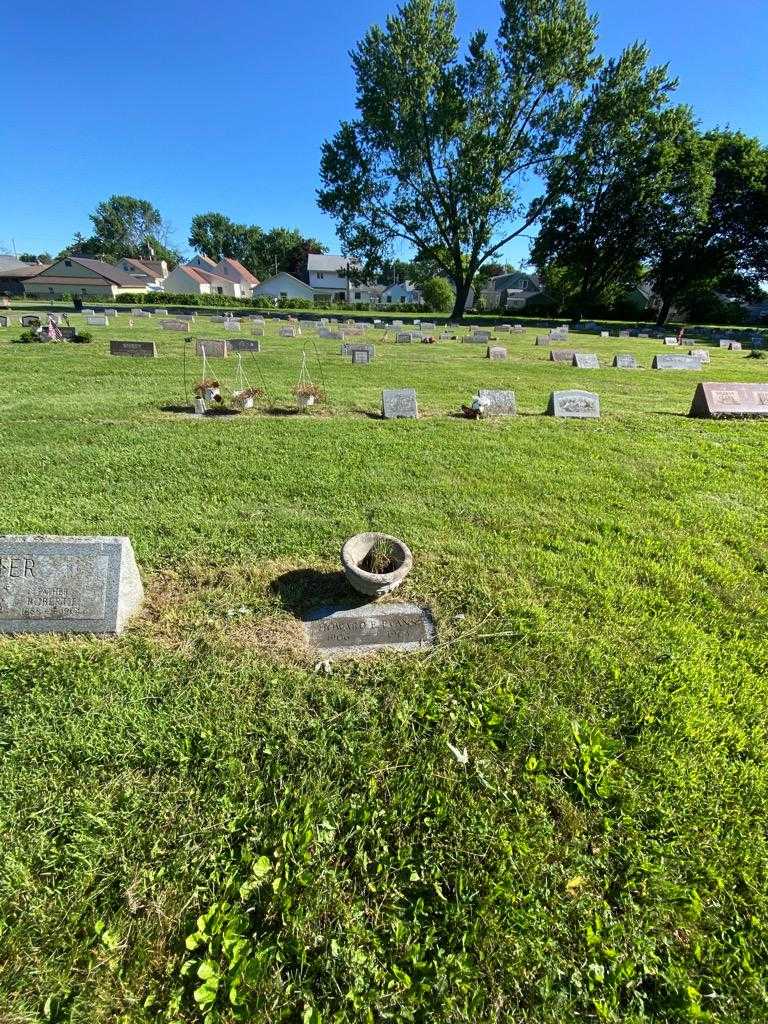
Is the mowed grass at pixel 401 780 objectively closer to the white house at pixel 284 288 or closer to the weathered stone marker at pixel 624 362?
the weathered stone marker at pixel 624 362

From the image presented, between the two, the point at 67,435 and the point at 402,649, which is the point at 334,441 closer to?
the point at 67,435

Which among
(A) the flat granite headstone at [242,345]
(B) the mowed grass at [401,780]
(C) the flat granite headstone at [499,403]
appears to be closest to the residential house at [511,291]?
(A) the flat granite headstone at [242,345]

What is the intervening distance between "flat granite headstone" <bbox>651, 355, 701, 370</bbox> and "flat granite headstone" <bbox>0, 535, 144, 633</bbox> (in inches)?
689

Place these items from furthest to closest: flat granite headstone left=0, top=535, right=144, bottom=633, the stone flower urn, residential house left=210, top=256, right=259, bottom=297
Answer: residential house left=210, top=256, right=259, bottom=297 → the stone flower urn → flat granite headstone left=0, top=535, right=144, bottom=633

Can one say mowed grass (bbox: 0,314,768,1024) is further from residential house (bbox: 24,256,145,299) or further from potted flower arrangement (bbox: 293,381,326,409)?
residential house (bbox: 24,256,145,299)

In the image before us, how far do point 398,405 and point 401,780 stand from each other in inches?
264

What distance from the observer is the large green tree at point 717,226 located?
1323 inches

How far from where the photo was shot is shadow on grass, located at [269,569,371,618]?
128 inches

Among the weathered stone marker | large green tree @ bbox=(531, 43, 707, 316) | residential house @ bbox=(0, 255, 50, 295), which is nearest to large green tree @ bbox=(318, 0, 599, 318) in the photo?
large green tree @ bbox=(531, 43, 707, 316)

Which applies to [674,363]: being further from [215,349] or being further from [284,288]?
[284,288]

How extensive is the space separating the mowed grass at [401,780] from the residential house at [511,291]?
66582mm

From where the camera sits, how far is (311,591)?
11.1 feet

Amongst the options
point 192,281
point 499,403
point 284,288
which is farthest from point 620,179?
point 192,281

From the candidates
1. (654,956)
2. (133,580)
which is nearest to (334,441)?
(133,580)
